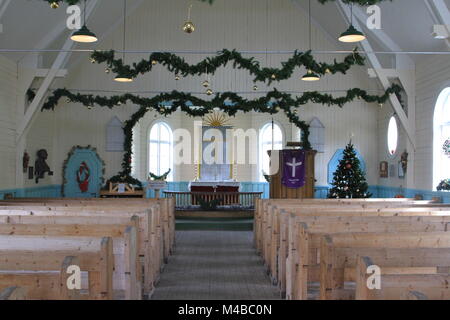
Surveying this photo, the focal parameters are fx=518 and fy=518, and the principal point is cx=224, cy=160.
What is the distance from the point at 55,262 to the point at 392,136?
13185 mm

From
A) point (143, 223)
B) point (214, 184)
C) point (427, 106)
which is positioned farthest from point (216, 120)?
point (143, 223)

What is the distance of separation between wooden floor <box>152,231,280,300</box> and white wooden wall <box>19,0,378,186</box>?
6.94 m

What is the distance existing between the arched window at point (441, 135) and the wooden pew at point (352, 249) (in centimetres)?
757

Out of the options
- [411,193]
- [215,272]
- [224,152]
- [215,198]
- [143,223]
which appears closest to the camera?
[143,223]

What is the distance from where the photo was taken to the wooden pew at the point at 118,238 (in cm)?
415

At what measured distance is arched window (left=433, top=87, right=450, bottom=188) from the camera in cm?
1102

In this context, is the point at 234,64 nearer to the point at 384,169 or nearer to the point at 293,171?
the point at 293,171

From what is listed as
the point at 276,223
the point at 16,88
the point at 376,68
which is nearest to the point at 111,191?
the point at 16,88

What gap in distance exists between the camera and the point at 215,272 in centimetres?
716

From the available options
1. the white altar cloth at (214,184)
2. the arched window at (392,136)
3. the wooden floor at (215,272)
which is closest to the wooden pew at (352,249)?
the wooden floor at (215,272)

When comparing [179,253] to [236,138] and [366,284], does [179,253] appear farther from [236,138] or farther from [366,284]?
[236,138]

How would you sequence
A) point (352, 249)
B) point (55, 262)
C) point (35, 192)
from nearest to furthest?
1. point (55, 262)
2. point (352, 249)
3. point (35, 192)

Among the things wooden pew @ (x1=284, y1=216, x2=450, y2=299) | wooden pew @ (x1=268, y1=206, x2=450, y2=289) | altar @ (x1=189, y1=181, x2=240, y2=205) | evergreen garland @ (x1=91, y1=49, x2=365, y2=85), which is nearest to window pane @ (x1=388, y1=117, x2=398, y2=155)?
evergreen garland @ (x1=91, y1=49, x2=365, y2=85)

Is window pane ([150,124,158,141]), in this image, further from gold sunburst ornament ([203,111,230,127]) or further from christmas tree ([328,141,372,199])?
christmas tree ([328,141,372,199])
